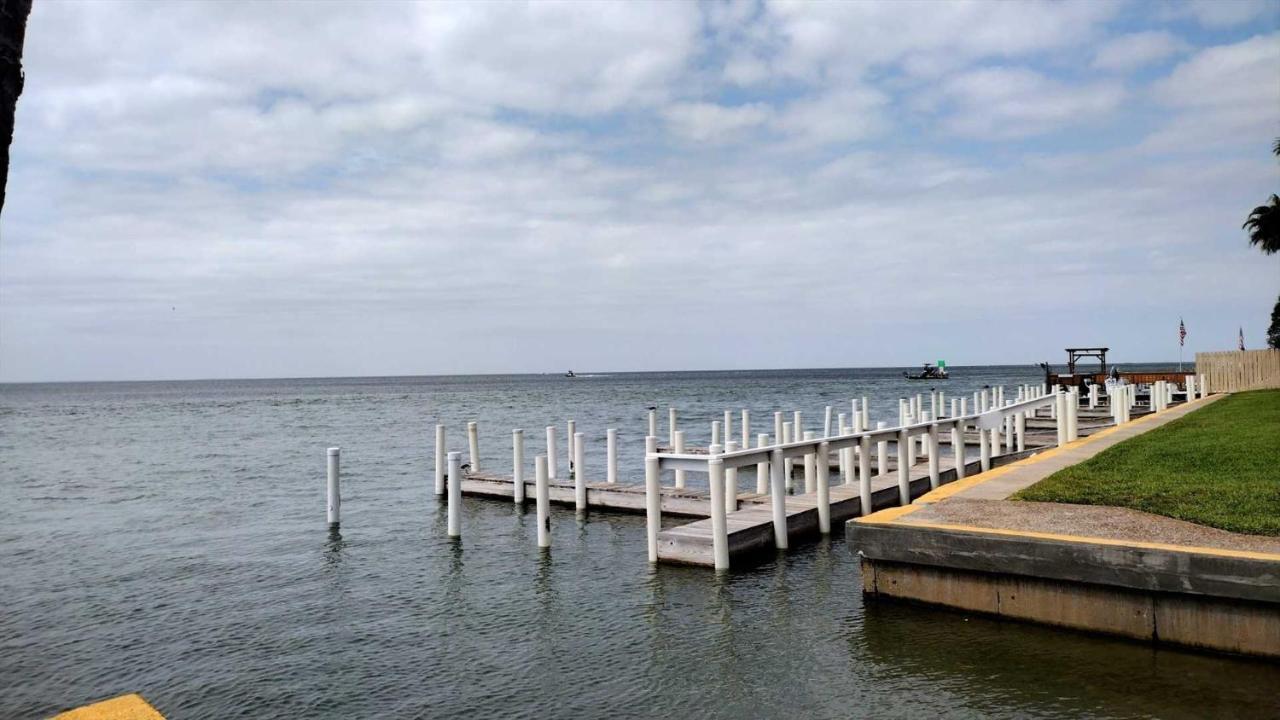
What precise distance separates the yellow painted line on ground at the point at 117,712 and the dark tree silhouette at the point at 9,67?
169 inches

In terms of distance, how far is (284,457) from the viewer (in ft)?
106

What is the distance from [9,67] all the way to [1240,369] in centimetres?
4483

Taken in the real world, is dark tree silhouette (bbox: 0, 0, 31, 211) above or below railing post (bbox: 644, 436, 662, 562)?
above

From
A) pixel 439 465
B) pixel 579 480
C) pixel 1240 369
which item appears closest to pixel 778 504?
pixel 579 480

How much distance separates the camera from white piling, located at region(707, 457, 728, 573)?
11.8 meters

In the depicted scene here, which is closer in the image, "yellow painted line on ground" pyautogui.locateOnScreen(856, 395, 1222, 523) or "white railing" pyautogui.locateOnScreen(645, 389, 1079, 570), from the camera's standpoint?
"yellow painted line on ground" pyautogui.locateOnScreen(856, 395, 1222, 523)

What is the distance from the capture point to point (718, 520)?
11.9 m

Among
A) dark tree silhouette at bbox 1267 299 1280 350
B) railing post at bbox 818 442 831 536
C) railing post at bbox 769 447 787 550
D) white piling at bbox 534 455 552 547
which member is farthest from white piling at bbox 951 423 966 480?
dark tree silhouette at bbox 1267 299 1280 350

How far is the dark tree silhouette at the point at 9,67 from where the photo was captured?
421 cm

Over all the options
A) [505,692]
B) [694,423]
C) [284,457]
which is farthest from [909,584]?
[694,423]

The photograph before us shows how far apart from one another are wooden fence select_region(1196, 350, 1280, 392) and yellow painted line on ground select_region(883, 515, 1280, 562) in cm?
3555

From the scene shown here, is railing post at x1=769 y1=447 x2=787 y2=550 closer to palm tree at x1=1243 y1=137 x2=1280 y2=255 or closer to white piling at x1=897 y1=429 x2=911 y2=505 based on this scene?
white piling at x1=897 y1=429 x2=911 y2=505

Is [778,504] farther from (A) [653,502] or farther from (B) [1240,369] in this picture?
(B) [1240,369]

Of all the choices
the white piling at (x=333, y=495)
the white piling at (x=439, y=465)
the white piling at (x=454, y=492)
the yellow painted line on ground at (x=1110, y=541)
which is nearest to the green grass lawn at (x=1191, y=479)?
the yellow painted line on ground at (x=1110, y=541)
